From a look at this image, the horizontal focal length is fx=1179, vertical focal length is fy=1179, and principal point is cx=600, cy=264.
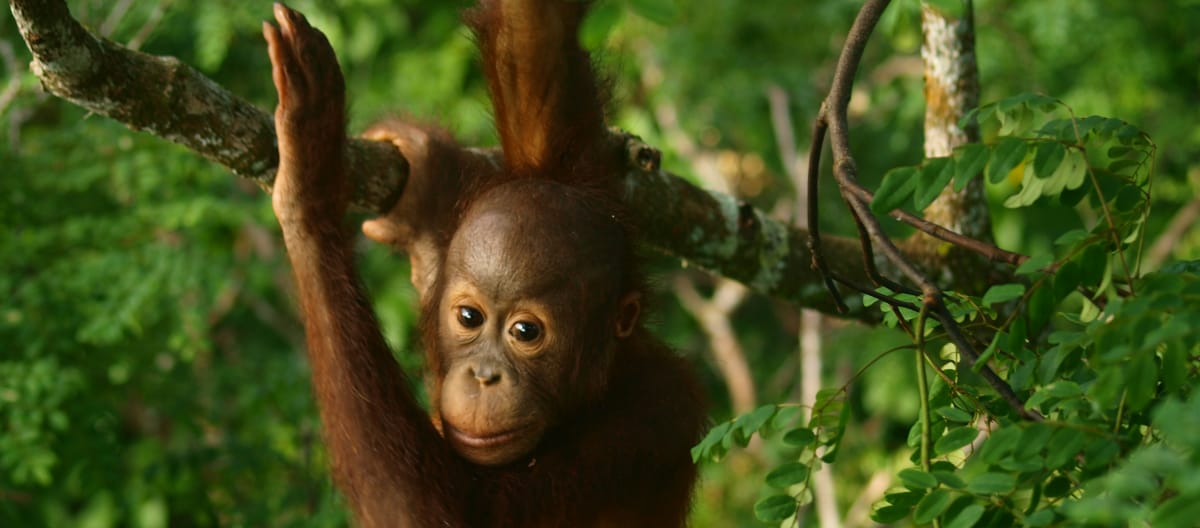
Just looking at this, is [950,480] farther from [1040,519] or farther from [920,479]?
[1040,519]

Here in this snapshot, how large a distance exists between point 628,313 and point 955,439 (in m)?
1.71

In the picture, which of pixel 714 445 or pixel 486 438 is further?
pixel 486 438

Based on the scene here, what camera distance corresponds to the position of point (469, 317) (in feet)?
11.3

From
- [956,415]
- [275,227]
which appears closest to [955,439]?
[956,415]

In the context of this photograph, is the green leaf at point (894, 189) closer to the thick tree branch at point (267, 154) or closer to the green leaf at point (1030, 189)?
the green leaf at point (1030, 189)

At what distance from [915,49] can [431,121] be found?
4378 millimetres

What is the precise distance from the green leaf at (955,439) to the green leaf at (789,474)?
256mm

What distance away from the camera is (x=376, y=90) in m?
8.20

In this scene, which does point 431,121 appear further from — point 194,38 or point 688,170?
point 194,38

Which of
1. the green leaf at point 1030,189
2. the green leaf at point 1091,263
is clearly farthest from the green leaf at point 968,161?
the green leaf at point 1030,189

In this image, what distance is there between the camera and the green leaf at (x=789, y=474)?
88.4 inches

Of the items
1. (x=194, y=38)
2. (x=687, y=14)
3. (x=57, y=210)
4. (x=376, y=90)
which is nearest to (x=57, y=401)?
(x=57, y=210)

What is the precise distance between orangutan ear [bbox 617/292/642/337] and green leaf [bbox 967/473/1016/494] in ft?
6.19

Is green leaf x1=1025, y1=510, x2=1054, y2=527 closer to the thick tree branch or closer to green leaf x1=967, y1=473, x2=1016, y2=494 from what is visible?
green leaf x1=967, y1=473, x2=1016, y2=494
